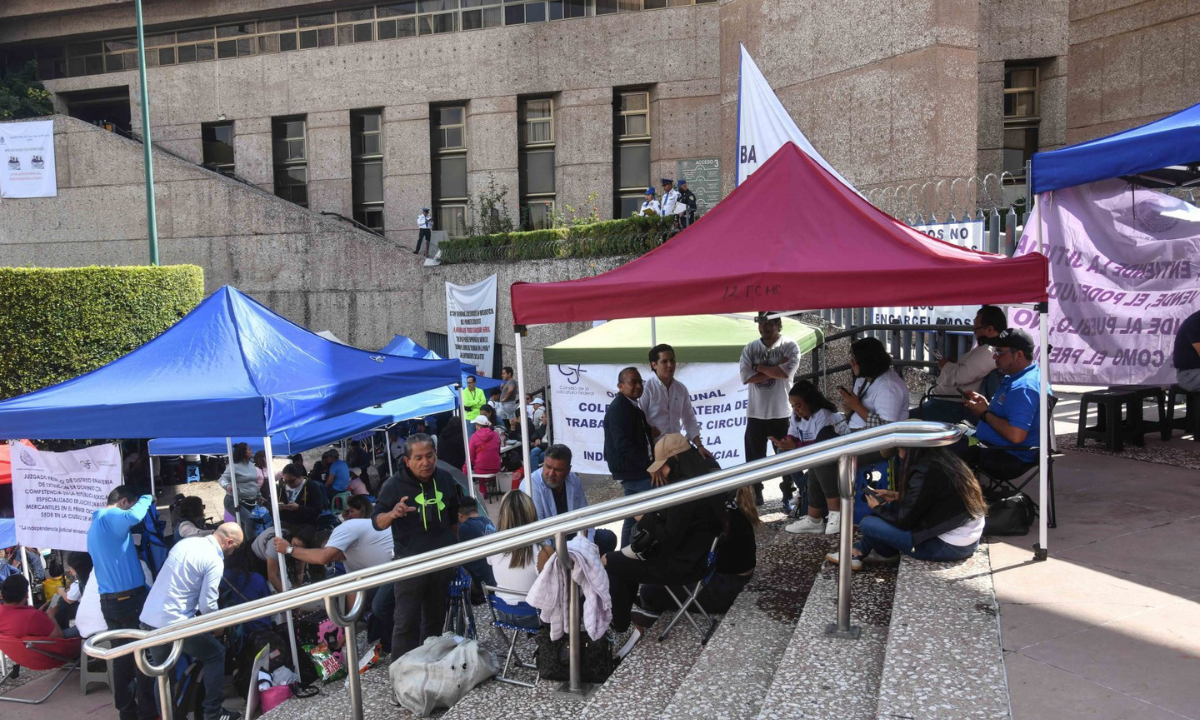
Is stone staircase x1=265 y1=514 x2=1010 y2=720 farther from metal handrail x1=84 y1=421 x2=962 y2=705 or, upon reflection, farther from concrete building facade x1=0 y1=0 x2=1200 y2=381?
concrete building facade x1=0 y1=0 x2=1200 y2=381

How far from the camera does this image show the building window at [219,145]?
94.9 ft

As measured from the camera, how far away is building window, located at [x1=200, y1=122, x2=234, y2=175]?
94.9 ft

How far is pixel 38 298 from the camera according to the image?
16.2m

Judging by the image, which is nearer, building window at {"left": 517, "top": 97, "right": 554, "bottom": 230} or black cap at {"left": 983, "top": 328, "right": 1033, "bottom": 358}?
black cap at {"left": 983, "top": 328, "right": 1033, "bottom": 358}

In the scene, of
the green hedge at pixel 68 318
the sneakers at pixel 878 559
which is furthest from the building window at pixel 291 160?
the sneakers at pixel 878 559

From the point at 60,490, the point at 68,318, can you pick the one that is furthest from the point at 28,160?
the point at 60,490

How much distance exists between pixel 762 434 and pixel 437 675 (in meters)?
3.50

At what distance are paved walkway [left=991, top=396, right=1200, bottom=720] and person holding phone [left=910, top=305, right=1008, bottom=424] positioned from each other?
0.98m

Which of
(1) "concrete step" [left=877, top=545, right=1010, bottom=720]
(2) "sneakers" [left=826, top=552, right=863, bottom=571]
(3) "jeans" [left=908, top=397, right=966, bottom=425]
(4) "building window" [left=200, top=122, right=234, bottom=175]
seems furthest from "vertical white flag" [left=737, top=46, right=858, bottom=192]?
(4) "building window" [left=200, top=122, right=234, bottom=175]

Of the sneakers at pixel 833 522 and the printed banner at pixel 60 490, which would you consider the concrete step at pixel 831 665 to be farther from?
the printed banner at pixel 60 490

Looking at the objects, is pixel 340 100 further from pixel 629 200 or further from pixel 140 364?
pixel 140 364

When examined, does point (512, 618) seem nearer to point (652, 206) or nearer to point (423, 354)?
point (423, 354)

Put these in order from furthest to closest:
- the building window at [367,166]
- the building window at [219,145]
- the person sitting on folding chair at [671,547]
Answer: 1. the building window at [219,145]
2. the building window at [367,166]
3. the person sitting on folding chair at [671,547]

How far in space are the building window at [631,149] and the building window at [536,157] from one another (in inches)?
76.7
